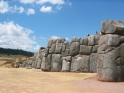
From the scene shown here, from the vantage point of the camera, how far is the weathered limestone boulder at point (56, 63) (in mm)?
18750

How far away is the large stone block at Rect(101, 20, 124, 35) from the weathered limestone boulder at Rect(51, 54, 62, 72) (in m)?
7.63

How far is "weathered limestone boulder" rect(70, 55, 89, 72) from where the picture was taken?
683 inches

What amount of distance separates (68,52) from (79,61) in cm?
138

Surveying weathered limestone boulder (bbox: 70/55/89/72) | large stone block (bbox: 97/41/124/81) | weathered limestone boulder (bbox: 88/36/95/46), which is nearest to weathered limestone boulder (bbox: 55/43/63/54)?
weathered limestone boulder (bbox: 70/55/89/72)

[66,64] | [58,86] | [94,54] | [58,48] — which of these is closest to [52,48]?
[58,48]

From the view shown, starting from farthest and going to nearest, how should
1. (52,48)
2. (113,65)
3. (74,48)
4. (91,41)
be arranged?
(52,48) → (74,48) → (91,41) → (113,65)

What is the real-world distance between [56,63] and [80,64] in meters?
2.36

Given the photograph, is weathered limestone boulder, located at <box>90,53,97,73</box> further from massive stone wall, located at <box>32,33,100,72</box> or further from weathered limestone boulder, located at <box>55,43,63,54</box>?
weathered limestone boulder, located at <box>55,43,63,54</box>

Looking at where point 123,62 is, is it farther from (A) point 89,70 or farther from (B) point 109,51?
(A) point 89,70

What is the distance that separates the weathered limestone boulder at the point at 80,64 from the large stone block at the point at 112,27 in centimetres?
590

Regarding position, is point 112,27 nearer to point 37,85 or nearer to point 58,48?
point 37,85

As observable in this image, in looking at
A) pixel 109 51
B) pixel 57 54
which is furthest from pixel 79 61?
pixel 109 51

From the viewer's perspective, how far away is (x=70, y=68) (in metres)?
18.1

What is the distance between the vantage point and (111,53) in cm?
1127
